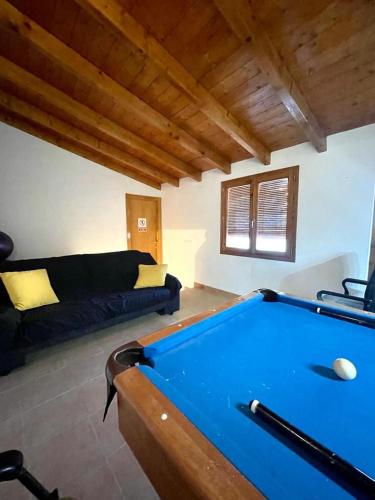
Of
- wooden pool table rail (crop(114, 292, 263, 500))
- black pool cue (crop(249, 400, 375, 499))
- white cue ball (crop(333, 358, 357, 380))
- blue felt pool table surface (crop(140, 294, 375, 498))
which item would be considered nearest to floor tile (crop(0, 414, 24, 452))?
wooden pool table rail (crop(114, 292, 263, 500))

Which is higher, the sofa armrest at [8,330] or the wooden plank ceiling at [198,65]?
the wooden plank ceiling at [198,65]

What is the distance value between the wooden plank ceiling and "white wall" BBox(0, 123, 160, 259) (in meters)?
0.66

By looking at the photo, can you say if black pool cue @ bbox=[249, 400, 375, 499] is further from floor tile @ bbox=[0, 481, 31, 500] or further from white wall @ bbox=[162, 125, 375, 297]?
white wall @ bbox=[162, 125, 375, 297]

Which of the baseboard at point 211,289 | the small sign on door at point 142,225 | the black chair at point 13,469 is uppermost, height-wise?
the small sign on door at point 142,225

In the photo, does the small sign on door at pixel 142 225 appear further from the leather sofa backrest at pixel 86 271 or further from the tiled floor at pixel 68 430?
the tiled floor at pixel 68 430

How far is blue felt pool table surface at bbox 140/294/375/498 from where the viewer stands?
0.49 m

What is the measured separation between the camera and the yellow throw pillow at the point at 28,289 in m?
2.10

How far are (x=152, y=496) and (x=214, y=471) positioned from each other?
0.92 meters

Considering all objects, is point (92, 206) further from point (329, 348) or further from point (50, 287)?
point (329, 348)

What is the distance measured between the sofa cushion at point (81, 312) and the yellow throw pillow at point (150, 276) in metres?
0.14

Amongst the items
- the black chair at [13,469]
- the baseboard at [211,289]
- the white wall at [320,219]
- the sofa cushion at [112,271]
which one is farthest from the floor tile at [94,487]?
the baseboard at [211,289]

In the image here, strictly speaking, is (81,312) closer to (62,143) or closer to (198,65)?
(198,65)

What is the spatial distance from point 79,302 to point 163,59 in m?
2.50

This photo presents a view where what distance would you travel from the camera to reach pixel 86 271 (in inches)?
116
